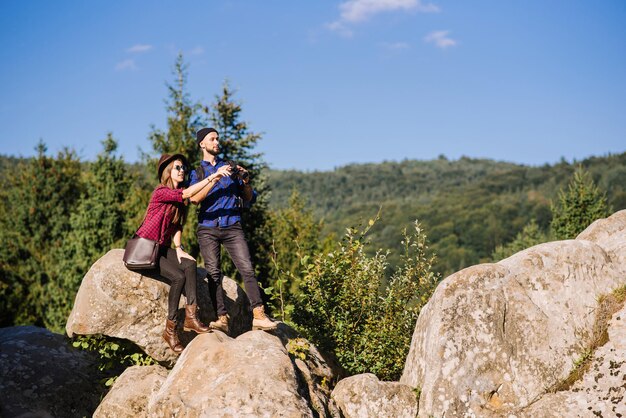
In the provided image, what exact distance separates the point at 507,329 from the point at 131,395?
6.07 m

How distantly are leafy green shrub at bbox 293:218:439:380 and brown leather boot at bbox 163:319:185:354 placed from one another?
2645 mm

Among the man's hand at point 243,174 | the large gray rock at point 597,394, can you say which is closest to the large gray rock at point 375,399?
the large gray rock at point 597,394

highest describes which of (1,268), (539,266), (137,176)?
(137,176)

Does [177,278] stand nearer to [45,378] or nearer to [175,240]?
[175,240]

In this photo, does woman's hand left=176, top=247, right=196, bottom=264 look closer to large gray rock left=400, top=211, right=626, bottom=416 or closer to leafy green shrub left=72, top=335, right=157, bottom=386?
leafy green shrub left=72, top=335, right=157, bottom=386

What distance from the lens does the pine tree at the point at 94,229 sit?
85.4 ft

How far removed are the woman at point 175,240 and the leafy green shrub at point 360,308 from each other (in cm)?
252

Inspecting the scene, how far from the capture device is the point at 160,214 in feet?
27.5

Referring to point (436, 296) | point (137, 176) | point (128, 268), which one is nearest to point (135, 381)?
point (128, 268)

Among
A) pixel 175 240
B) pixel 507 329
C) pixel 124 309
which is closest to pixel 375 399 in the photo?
pixel 507 329

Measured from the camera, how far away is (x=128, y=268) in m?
8.40

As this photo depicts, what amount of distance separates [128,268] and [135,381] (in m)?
1.92

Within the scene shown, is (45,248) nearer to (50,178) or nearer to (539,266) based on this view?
(50,178)

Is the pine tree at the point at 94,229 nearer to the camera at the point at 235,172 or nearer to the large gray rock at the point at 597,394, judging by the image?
the camera at the point at 235,172
